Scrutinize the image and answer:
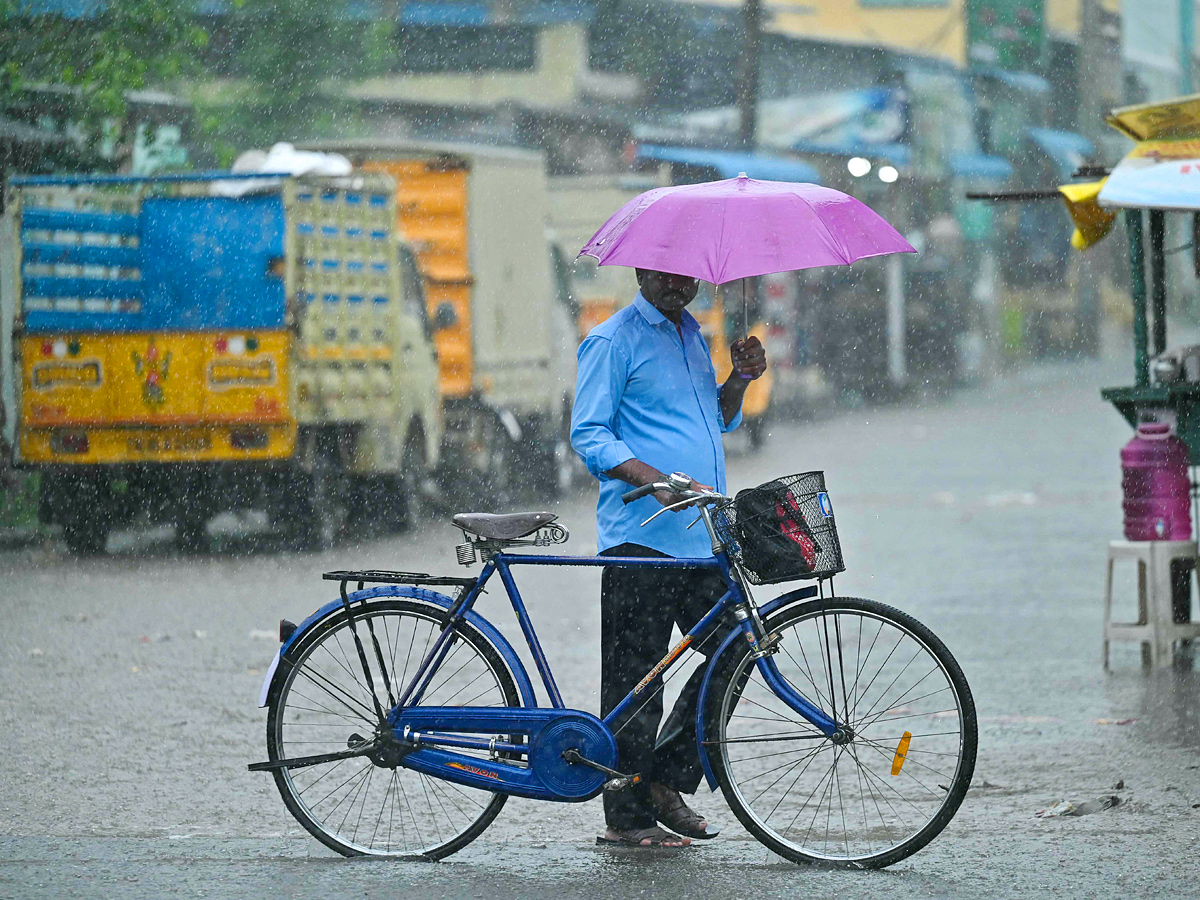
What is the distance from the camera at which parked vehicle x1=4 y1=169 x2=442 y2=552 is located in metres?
12.7

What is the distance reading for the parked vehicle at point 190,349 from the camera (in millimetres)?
12719

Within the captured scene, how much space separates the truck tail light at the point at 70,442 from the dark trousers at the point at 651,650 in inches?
337

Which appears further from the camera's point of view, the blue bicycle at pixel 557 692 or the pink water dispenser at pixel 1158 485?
the pink water dispenser at pixel 1158 485

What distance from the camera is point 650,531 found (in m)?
4.96

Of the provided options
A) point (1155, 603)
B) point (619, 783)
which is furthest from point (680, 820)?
point (1155, 603)

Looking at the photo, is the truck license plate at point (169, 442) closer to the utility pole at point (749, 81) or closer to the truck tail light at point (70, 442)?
the truck tail light at point (70, 442)

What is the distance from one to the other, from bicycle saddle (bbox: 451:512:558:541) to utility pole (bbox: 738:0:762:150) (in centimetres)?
2375

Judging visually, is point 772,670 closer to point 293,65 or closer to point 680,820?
point 680,820

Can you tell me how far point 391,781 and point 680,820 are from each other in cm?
86

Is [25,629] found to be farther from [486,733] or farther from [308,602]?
[486,733]

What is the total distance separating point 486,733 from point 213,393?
8241 millimetres

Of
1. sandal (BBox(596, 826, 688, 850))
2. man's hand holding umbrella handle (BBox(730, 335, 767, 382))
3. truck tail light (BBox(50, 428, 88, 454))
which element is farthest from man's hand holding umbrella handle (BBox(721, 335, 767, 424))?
truck tail light (BBox(50, 428, 88, 454))

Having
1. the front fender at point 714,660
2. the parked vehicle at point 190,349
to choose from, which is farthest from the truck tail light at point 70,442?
the front fender at point 714,660

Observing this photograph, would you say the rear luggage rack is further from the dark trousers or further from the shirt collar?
the shirt collar
